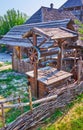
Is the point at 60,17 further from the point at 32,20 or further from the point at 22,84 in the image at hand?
the point at 22,84

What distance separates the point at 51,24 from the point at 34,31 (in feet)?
19.0

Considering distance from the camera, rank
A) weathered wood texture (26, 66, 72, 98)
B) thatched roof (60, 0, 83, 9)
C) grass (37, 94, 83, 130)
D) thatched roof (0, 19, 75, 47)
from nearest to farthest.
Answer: grass (37, 94, 83, 130) → weathered wood texture (26, 66, 72, 98) → thatched roof (0, 19, 75, 47) → thatched roof (60, 0, 83, 9)

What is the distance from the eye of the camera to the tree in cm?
2756

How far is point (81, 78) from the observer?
9.30 metres

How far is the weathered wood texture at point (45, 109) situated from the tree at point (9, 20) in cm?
2088

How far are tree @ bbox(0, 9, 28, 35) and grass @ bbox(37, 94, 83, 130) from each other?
21.4 meters

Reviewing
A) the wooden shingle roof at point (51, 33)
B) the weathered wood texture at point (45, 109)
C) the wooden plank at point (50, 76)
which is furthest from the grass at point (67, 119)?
the wooden shingle roof at point (51, 33)

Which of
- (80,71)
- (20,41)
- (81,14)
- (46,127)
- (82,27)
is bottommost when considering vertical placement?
(46,127)

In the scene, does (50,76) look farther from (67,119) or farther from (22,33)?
(22,33)

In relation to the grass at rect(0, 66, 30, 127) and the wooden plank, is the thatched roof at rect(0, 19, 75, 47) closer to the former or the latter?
the grass at rect(0, 66, 30, 127)

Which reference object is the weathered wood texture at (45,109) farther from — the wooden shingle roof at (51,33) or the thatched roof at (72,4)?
the thatched roof at (72,4)

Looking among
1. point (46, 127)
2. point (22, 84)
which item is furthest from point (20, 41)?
point (46, 127)

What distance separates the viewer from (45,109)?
6906mm

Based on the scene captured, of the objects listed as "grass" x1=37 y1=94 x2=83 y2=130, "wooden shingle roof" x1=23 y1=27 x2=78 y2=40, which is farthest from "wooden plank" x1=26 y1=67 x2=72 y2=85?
"wooden shingle roof" x1=23 y1=27 x2=78 y2=40
